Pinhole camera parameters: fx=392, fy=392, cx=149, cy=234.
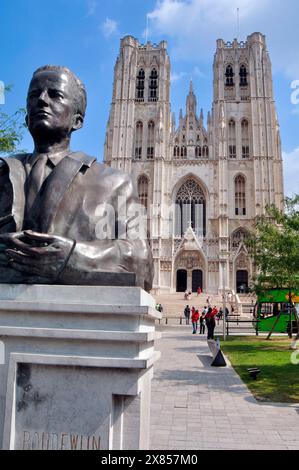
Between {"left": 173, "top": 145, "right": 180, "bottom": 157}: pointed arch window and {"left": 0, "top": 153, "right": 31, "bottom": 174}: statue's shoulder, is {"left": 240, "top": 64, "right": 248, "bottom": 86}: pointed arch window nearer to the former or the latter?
{"left": 173, "top": 145, "right": 180, "bottom": 157}: pointed arch window

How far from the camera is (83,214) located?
2.44 metres

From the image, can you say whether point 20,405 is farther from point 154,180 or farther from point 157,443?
point 154,180

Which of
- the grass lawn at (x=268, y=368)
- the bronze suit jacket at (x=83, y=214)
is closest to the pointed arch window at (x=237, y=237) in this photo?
the grass lawn at (x=268, y=368)

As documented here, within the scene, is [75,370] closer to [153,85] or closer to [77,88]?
[77,88]

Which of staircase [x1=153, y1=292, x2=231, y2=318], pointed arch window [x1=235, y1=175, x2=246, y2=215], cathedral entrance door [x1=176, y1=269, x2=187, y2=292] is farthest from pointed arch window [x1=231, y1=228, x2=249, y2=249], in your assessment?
staircase [x1=153, y1=292, x2=231, y2=318]

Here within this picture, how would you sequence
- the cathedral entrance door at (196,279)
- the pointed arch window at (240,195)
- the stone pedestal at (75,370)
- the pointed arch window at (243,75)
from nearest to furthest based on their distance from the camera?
the stone pedestal at (75,370)
the cathedral entrance door at (196,279)
the pointed arch window at (240,195)
the pointed arch window at (243,75)

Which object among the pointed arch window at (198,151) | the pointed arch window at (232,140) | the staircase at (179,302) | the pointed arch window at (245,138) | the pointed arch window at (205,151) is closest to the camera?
the staircase at (179,302)

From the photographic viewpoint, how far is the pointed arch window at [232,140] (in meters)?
42.4

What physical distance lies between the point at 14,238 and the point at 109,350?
2.63 feet

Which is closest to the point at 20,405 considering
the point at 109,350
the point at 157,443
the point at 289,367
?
the point at 109,350

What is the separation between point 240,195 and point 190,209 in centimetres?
546

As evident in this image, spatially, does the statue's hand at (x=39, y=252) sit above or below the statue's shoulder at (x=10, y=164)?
below

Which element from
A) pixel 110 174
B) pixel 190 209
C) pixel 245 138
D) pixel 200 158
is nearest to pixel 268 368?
pixel 110 174

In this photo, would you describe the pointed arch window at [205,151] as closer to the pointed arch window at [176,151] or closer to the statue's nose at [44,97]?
the pointed arch window at [176,151]
